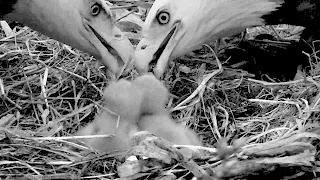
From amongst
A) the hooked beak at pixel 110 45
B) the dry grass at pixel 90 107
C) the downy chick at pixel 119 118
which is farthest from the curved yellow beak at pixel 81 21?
the downy chick at pixel 119 118

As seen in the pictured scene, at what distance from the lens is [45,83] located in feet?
8.98

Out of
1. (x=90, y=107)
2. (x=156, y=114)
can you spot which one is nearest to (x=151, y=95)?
(x=156, y=114)

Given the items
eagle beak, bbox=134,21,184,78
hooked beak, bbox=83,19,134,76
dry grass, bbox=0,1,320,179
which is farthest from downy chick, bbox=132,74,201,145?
hooked beak, bbox=83,19,134,76

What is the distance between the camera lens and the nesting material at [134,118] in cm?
211

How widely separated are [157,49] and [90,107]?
36cm

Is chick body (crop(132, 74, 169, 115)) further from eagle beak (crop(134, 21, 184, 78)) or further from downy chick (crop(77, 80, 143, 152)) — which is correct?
eagle beak (crop(134, 21, 184, 78))

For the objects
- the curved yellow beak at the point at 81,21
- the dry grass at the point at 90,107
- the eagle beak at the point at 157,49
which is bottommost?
the dry grass at the point at 90,107

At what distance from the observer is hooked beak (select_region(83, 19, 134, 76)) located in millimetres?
2629

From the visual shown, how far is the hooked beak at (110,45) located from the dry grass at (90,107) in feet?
0.51

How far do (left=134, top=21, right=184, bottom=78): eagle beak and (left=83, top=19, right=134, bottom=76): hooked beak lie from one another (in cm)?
6

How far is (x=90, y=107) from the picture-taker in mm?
2533

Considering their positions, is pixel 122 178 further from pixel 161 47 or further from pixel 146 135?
pixel 161 47

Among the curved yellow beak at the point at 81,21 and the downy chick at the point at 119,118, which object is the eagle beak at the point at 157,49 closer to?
the curved yellow beak at the point at 81,21

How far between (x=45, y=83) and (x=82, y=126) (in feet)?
1.33
